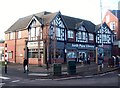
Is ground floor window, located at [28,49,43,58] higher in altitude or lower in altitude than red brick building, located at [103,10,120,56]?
lower

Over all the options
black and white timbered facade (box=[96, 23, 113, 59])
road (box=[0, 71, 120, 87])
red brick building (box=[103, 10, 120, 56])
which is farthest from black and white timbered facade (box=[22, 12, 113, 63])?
road (box=[0, 71, 120, 87])

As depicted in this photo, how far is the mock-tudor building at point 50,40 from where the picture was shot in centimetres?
4156

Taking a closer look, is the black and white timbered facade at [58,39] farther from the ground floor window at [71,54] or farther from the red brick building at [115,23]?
the red brick building at [115,23]

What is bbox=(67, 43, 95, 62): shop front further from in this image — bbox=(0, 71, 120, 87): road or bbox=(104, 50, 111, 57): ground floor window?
bbox=(0, 71, 120, 87): road

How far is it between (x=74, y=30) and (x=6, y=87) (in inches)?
1359

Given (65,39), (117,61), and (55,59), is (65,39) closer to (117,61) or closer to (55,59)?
(55,59)

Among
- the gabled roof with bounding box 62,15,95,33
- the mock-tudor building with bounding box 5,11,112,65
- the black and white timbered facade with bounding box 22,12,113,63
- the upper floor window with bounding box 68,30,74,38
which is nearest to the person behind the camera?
the black and white timbered facade with bounding box 22,12,113,63

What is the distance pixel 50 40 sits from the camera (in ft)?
132

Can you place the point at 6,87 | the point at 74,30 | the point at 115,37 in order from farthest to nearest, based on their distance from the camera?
the point at 115,37
the point at 74,30
the point at 6,87

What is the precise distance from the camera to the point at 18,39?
4841 centimetres

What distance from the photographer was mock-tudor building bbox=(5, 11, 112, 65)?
41562 millimetres

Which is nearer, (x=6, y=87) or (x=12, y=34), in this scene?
(x=6, y=87)

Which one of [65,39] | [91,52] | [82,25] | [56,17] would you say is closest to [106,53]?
[91,52]

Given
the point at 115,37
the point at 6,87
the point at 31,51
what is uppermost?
the point at 115,37
